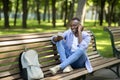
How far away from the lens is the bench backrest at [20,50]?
17.7 feet

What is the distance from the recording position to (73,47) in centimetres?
685

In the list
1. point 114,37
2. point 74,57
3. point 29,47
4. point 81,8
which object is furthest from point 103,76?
point 81,8

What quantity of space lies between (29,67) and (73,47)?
62.7 inches

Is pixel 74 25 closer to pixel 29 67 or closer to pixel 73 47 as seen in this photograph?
pixel 73 47

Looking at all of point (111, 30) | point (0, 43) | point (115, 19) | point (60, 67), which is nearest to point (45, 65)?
point (60, 67)

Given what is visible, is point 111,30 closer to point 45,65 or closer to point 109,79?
point 109,79

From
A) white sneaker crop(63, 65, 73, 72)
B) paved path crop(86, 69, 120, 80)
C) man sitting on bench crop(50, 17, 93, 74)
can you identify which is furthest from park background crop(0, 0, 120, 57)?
Answer: white sneaker crop(63, 65, 73, 72)

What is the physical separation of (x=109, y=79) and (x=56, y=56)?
1.84 metres

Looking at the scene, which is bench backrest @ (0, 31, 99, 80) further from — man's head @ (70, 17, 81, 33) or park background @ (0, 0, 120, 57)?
park background @ (0, 0, 120, 57)

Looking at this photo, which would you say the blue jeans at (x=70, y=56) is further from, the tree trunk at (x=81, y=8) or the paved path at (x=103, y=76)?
the tree trunk at (x=81, y=8)

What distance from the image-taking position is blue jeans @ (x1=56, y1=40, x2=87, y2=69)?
651 centimetres

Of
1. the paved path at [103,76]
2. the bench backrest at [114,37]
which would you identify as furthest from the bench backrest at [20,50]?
the bench backrest at [114,37]

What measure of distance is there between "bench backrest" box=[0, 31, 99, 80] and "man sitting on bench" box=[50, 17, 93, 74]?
190 mm

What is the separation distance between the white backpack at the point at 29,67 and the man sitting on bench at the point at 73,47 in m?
0.79
